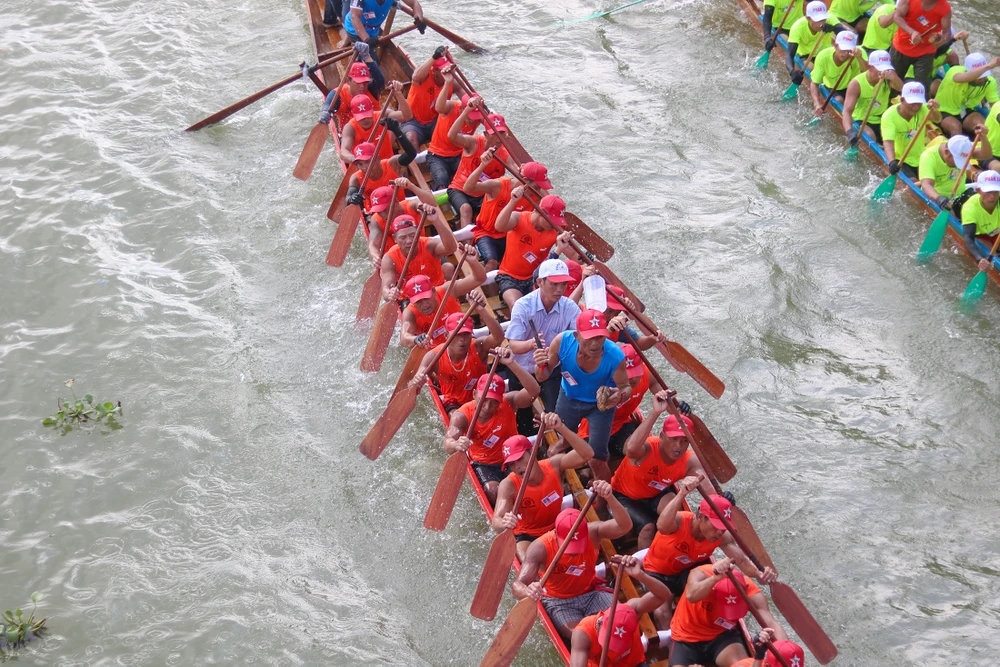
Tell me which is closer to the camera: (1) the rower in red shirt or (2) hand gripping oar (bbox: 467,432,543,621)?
(1) the rower in red shirt

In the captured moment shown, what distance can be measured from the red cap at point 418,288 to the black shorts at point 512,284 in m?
0.69

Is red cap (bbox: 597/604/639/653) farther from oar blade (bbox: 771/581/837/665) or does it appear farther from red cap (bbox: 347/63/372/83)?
red cap (bbox: 347/63/372/83)

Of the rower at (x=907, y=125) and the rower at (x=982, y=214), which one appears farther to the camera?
the rower at (x=907, y=125)

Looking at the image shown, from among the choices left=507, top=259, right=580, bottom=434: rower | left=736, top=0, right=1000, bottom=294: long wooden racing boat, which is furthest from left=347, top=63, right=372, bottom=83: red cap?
left=736, top=0, right=1000, bottom=294: long wooden racing boat

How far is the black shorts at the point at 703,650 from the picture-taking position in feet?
17.7

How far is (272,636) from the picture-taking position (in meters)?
6.86

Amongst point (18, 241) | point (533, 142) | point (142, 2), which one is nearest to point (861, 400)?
point (533, 142)

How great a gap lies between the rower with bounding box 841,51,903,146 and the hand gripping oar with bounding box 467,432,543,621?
20.6 ft

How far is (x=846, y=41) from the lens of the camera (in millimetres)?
10406

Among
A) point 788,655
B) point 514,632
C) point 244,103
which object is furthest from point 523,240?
point 244,103

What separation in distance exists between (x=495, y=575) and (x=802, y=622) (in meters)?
1.90

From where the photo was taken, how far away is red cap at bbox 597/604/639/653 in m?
5.14

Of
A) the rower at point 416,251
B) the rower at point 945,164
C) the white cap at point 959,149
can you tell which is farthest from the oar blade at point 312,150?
the white cap at point 959,149

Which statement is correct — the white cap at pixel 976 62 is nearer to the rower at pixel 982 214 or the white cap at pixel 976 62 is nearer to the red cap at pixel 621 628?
the rower at pixel 982 214
